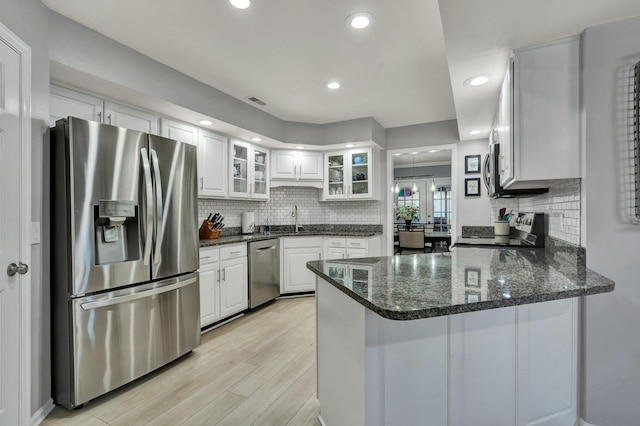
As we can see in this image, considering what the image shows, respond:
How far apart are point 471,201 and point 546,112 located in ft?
8.96

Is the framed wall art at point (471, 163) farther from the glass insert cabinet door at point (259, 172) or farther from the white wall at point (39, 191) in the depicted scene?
the white wall at point (39, 191)

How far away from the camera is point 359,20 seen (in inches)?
81.3

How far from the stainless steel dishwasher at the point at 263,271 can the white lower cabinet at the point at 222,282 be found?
97 mm

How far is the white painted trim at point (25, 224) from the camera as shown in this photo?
1.61 m

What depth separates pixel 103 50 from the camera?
2.23 metres

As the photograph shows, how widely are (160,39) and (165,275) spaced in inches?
70.9

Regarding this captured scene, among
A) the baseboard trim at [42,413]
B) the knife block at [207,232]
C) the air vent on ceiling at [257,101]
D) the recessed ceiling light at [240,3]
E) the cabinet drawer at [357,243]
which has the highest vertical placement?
the air vent on ceiling at [257,101]

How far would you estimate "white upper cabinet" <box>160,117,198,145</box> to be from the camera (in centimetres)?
300

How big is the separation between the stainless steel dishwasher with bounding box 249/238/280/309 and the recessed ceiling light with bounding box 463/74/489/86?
2770mm

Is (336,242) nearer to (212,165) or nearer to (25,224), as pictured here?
(212,165)

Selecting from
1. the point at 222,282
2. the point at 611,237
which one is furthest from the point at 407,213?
the point at 611,237

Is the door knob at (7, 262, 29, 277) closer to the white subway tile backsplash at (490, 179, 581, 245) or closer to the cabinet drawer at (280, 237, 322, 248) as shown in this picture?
the cabinet drawer at (280, 237, 322, 248)

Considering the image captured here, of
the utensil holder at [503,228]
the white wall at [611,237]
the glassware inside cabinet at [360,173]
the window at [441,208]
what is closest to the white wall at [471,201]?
the utensil holder at [503,228]

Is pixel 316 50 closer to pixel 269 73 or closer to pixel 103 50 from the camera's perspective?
pixel 269 73
